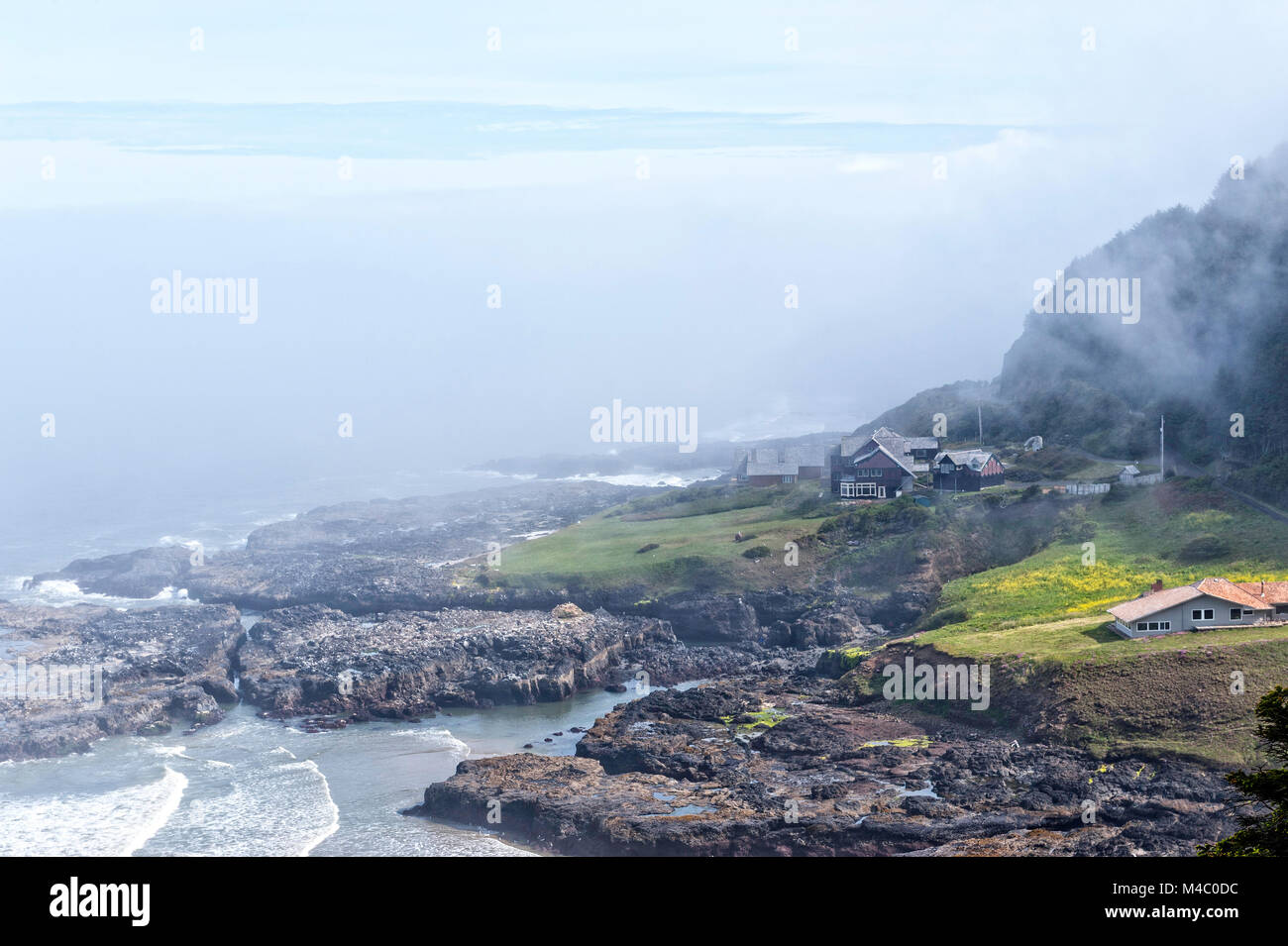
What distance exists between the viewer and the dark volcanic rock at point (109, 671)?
5778cm

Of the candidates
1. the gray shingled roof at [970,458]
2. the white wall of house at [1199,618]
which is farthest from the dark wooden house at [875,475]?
the white wall of house at [1199,618]

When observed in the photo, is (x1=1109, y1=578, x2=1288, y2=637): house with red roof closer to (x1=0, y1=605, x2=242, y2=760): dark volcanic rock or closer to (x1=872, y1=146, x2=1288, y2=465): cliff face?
(x1=872, y1=146, x2=1288, y2=465): cliff face

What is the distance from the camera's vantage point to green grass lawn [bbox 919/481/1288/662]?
5500cm

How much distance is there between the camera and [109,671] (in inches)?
2640

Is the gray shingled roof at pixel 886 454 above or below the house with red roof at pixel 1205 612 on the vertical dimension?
above

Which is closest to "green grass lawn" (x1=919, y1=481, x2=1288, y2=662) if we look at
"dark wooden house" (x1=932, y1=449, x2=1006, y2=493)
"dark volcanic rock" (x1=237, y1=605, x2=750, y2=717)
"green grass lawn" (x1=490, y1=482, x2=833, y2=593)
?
"dark wooden house" (x1=932, y1=449, x2=1006, y2=493)

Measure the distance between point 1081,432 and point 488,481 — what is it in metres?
86.5

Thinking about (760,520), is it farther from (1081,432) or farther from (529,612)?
(1081,432)

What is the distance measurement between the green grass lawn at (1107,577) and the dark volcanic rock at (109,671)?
39.2 metres

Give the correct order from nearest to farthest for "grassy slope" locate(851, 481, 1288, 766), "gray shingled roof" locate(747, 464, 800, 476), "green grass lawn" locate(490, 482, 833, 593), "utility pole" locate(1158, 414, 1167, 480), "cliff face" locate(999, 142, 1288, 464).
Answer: "grassy slope" locate(851, 481, 1288, 766) < "green grass lawn" locate(490, 482, 833, 593) < "utility pole" locate(1158, 414, 1167, 480) < "cliff face" locate(999, 142, 1288, 464) < "gray shingled roof" locate(747, 464, 800, 476)

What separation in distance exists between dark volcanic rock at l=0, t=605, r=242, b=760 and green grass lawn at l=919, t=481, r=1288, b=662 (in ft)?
129

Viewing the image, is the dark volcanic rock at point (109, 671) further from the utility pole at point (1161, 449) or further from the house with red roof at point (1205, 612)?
the utility pole at point (1161, 449)

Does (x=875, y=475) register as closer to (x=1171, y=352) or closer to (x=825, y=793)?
(x=1171, y=352)

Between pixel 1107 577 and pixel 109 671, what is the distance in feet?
185
